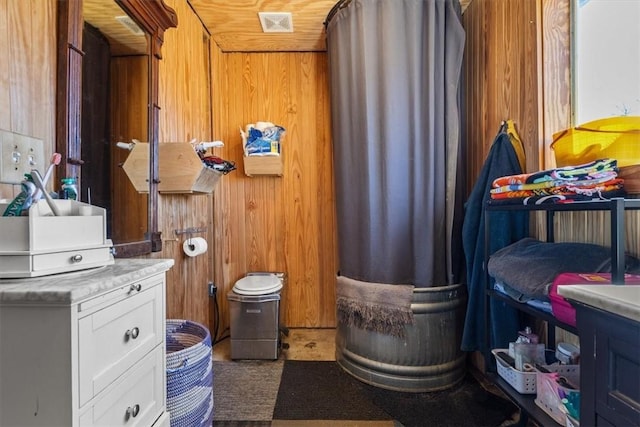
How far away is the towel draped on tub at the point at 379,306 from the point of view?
164cm

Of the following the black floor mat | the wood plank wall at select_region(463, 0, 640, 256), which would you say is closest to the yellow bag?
the wood plank wall at select_region(463, 0, 640, 256)

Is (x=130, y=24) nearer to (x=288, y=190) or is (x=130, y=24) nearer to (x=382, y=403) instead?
(x=288, y=190)

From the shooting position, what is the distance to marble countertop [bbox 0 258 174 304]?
23.1 inches

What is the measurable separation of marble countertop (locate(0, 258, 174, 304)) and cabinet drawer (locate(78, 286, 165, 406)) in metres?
0.06

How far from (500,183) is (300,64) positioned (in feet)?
6.10

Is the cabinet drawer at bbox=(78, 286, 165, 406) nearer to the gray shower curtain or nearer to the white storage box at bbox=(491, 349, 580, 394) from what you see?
the gray shower curtain

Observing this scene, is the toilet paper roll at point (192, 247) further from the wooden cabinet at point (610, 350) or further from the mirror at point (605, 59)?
the mirror at point (605, 59)

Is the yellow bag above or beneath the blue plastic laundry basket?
above

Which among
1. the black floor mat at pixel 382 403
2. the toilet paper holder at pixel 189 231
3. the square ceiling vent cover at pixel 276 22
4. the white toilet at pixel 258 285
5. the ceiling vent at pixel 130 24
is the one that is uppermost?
the square ceiling vent cover at pixel 276 22

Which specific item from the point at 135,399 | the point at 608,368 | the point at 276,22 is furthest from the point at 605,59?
the point at 135,399

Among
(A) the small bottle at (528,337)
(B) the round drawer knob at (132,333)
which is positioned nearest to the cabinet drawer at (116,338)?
(B) the round drawer knob at (132,333)

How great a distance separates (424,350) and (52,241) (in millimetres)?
1689

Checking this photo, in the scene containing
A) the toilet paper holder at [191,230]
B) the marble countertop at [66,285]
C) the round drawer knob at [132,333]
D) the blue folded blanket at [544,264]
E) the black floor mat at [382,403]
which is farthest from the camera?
the toilet paper holder at [191,230]

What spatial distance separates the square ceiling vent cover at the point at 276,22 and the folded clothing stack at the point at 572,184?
179 centimetres
